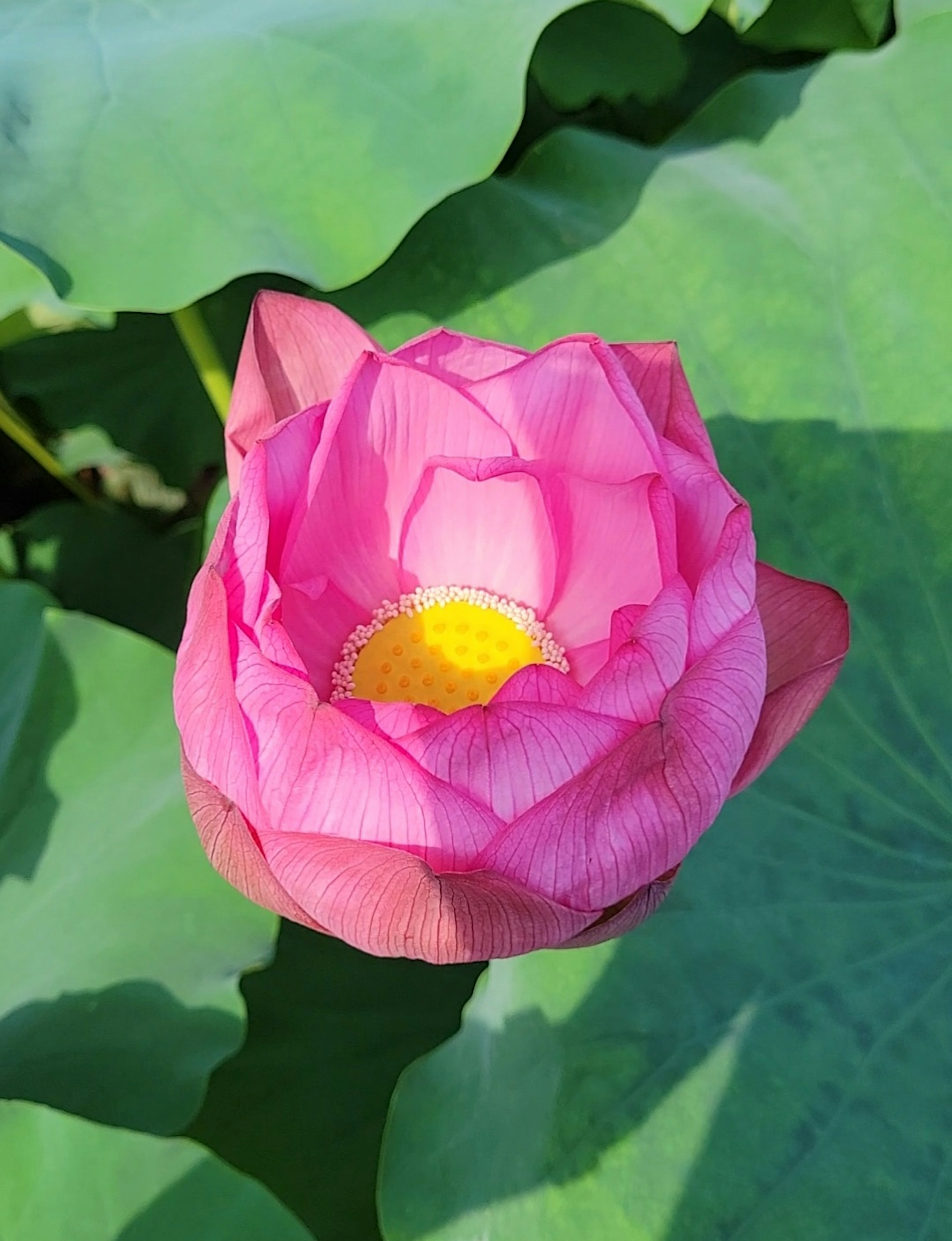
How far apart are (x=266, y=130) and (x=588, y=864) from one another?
565 millimetres

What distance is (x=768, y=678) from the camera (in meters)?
0.63

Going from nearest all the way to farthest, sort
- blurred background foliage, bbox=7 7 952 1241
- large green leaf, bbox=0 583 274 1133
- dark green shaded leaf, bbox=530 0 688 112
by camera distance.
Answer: blurred background foliage, bbox=7 7 952 1241 < large green leaf, bbox=0 583 274 1133 < dark green shaded leaf, bbox=530 0 688 112

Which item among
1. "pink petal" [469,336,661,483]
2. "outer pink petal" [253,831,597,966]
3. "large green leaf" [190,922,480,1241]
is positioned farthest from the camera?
"large green leaf" [190,922,480,1241]

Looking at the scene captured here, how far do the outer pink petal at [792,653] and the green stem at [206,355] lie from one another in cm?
60

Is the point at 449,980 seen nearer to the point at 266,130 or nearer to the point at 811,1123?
the point at 811,1123

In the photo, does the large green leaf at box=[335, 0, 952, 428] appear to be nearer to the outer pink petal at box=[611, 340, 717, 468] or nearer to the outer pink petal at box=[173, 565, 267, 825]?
the outer pink petal at box=[611, 340, 717, 468]

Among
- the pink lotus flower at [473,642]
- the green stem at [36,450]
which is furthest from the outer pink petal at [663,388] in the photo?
the green stem at [36,450]

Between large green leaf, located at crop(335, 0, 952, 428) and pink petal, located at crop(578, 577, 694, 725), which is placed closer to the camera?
pink petal, located at crop(578, 577, 694, 725)

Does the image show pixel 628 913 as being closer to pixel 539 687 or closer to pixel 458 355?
pixel 539 687

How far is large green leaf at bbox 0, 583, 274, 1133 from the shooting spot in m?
0.80

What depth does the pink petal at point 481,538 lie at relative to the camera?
68 centimetres

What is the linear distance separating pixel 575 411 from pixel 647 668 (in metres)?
0.19

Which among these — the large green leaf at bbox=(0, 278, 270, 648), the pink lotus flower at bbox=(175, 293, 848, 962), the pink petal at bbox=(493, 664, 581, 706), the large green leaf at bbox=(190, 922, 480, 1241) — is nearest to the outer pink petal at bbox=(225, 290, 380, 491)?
the pink lotus flower at bbox=(175, 293, 848, 962)

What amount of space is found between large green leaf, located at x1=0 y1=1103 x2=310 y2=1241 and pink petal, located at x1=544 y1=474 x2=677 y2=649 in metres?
0.39
